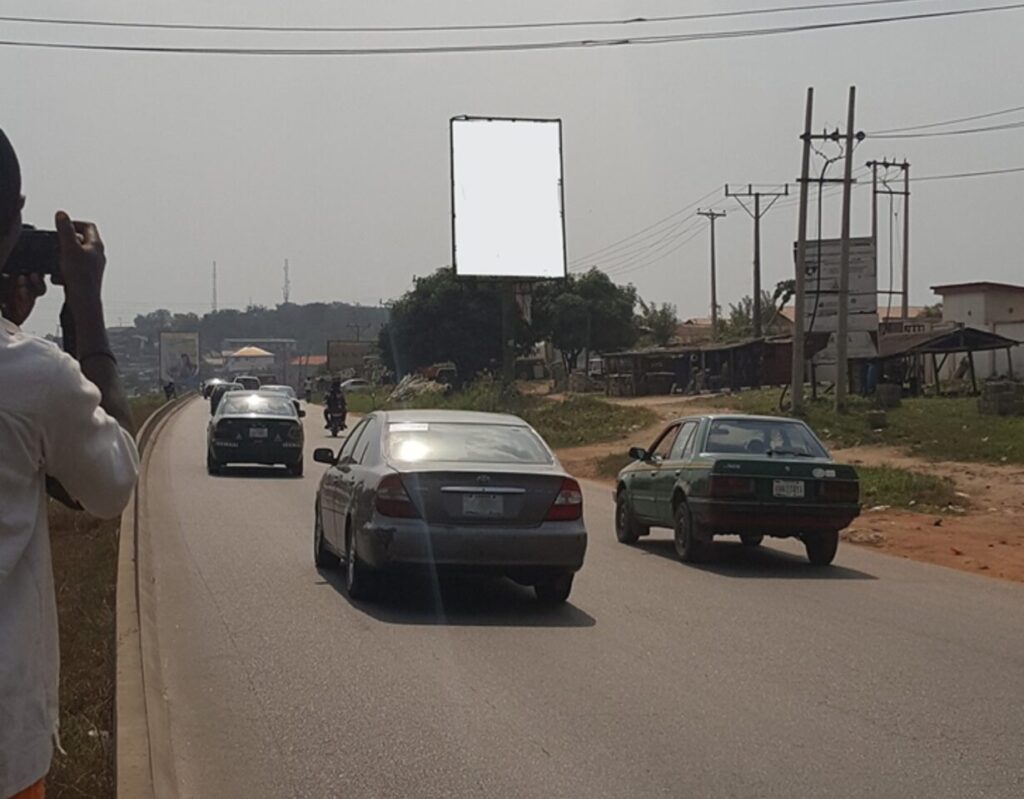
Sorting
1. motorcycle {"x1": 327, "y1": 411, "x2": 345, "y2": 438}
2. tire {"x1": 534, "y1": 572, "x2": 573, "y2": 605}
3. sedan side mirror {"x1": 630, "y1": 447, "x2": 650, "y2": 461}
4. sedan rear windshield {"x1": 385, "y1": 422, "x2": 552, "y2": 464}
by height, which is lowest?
motorcycle {"x1": 327, "y1": 411, "x2": 345, "y2": 438}

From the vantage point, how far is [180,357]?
406ft

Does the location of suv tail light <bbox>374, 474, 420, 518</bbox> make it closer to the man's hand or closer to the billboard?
the man's hand

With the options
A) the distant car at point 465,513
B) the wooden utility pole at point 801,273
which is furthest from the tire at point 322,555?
the wooden utility pole at point 801,273

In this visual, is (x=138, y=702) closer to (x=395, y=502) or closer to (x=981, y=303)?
(x=395, y=502)

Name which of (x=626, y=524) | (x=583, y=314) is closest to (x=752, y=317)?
(x=583, y=314)

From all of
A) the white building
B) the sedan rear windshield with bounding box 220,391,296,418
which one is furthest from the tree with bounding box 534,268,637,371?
the sedan rear windshield with bounding box 220,391,296,418

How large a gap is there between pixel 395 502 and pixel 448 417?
166cm

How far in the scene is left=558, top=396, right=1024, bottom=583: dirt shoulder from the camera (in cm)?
1751

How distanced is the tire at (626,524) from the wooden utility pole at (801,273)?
75.6 ft

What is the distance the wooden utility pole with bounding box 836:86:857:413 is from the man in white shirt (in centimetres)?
3908

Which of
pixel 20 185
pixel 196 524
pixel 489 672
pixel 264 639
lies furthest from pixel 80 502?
pixel 196 524

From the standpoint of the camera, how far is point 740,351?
66125mm

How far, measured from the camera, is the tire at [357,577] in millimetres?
12172

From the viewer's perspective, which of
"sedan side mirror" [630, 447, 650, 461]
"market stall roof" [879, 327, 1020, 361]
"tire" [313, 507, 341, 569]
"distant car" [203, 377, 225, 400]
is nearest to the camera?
"tire" [313, 507, 341, 569]
